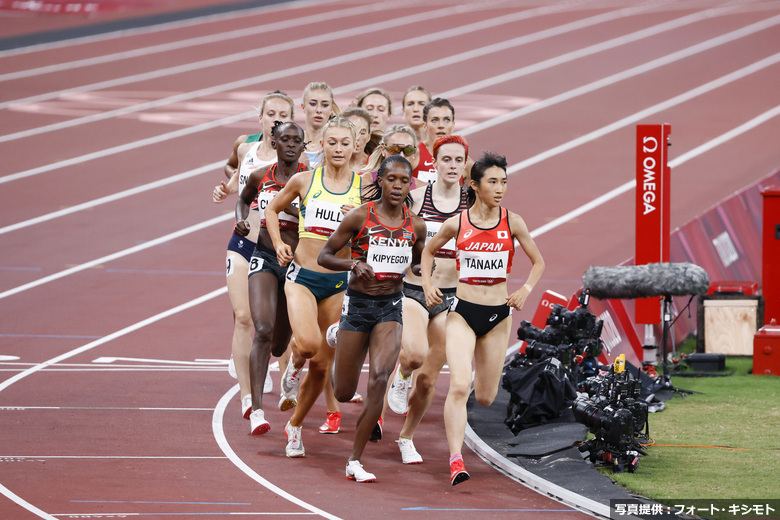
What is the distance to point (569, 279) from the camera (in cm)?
1484

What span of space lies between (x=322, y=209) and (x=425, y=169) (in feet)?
4.69

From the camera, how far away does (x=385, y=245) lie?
808cm

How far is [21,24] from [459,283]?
2358cm

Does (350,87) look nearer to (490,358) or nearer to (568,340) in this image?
(568,340)

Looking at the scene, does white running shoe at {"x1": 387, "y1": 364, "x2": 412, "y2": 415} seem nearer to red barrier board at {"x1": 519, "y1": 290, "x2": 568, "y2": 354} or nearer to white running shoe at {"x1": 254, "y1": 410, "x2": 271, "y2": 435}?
white running shoe at {"x1": 254, "y1": 410, "x2": 271, "y2": 435}

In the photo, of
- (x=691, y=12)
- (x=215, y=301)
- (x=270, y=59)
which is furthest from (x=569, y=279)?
(x=691, y=12)

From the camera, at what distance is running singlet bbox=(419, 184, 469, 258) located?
28.6ft

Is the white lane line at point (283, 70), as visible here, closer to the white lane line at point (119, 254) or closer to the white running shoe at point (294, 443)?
the white lane line at point (119, 254)

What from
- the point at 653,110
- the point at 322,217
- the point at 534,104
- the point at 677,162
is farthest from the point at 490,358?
the point at 534,104

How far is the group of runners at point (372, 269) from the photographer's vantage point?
8.09 meters

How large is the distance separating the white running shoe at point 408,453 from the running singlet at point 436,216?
1.37 metres

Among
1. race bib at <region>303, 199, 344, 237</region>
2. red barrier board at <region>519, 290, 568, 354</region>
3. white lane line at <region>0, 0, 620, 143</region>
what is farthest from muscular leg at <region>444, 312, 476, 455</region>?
white lane line at <region>0, 0, 620, 143</region>

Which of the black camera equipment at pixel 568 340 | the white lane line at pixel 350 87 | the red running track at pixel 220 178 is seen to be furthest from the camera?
the white lane line at pixel 350 87

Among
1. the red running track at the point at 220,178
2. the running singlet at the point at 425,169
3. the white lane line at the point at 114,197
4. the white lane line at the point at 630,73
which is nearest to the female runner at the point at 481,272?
the red running track at the point at 220,178
